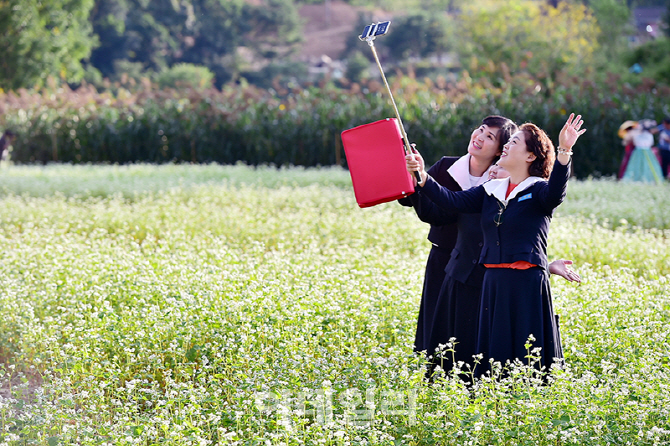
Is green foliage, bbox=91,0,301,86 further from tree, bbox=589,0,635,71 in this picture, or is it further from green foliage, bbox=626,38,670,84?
green foliage, bbox=626,38,670,84

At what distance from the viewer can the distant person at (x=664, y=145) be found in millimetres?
14438

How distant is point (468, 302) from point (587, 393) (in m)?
0.84

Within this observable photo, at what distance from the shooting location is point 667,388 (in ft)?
10.9

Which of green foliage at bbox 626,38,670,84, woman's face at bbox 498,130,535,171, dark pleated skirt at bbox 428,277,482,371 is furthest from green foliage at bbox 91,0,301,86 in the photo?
woman's face at bbox 498,130,535,171

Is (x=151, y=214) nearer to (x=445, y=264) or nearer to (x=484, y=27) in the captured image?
(x=445, y=264)

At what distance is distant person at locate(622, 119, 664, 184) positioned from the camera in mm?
13844

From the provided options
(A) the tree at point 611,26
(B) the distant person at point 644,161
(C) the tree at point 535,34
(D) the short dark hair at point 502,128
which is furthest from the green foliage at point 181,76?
(D) the short dark hair at point 502,128

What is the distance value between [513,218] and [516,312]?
47 centimetres

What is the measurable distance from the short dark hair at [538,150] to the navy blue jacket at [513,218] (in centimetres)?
10

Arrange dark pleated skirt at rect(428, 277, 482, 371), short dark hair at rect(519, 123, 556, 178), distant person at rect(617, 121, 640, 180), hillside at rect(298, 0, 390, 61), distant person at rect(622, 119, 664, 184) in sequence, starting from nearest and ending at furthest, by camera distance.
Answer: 1. short dark hair at rect(519, 123, 556, 178)
2. dark pleated skirt at rect(428, 277, 482, 371)
3. distant person at rect(622, 119, 664, 184)
4. distant person at rect(617, 121, 640, 180)
5. hillside at rect(298, 0, 390, 61)

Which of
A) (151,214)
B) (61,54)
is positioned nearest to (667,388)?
(151,214)

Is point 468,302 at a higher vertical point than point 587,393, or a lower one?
higher

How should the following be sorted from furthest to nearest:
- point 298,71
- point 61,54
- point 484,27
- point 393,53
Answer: point 393,53, point 298,71, point 484,27, point 61,54

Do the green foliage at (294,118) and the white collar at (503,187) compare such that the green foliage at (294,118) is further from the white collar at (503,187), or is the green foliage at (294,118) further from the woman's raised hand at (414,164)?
the woman's raised hand at (414,164)
